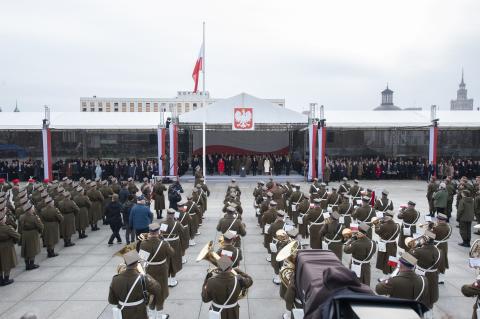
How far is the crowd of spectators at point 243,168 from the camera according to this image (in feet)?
89.2

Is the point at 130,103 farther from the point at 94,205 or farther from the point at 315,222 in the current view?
the point at 315,222

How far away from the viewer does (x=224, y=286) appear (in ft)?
18.0

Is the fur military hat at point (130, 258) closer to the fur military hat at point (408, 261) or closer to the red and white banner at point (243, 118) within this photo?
the fur military hat at point (408, 261)

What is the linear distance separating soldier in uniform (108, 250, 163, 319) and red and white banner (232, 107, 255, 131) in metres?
20.3

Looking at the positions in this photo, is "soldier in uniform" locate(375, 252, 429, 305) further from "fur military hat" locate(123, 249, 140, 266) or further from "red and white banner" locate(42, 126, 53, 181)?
"red and white banner" locate(42, 126, 53, 181)

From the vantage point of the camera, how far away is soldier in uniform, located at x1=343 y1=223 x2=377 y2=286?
7.56 m

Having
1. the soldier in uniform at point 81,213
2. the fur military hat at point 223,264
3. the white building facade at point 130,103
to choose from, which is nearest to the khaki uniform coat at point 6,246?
the soldier in uniform at point 81,213

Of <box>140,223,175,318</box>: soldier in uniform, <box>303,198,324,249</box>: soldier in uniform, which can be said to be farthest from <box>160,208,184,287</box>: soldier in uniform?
<box>303,198,324,249</box>: soldier in uniform

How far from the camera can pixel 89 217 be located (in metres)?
13.9

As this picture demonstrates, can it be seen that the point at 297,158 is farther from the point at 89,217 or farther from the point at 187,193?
the point at 89,217

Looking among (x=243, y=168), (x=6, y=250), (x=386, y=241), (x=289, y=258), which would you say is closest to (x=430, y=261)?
(x=386, y=241)

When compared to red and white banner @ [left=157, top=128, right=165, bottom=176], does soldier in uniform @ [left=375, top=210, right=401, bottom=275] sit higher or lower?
lower

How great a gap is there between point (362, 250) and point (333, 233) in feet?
4.95

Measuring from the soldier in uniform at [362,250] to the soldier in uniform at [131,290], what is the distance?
4133mm
